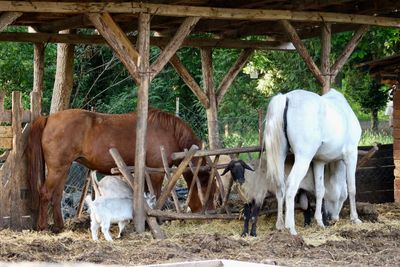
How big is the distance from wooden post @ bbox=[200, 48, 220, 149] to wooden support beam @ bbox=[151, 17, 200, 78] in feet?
12.5

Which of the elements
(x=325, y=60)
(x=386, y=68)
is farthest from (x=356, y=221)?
(x=386, y=68)

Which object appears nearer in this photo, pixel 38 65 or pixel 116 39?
pixel 116 39

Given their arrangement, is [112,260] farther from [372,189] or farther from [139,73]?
[372,189]

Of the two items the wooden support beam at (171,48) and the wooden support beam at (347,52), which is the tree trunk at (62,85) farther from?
the wooden support beam at (347,52)

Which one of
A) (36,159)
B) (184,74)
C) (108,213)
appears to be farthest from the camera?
(184,74)

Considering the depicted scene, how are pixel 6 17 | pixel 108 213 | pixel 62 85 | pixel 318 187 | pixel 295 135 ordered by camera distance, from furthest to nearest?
pixel 62 85 < pixel 318 187 < pixel 295 135 < pixel 108 213 < pixel 6 17

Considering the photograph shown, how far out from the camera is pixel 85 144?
11.8 m

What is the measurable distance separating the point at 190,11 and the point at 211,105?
13.2 feet

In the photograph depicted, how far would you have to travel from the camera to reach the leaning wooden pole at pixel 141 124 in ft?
35.0

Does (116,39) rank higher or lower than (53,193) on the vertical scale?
higher

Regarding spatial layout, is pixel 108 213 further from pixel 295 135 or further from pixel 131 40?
pixel 131 40

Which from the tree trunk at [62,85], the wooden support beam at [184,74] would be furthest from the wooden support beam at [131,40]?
the tree trunk at [62,85]

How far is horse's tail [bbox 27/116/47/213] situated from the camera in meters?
11.2

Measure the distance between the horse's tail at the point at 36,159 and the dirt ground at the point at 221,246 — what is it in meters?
0.66
